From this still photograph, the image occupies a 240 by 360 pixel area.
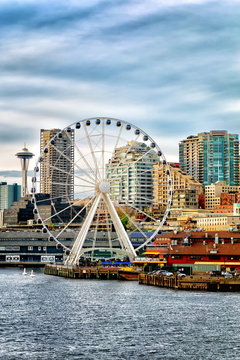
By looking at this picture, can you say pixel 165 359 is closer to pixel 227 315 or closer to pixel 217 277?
pixel 227 315

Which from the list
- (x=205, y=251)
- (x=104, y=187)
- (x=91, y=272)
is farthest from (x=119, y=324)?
(x=91, y=272)

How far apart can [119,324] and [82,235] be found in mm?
59240

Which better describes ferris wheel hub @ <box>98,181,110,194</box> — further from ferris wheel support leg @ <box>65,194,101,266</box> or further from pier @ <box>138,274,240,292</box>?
pier @ <box>138,274,240,292</box>

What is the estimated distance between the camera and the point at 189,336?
205 feet

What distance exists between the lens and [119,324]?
2699 inches

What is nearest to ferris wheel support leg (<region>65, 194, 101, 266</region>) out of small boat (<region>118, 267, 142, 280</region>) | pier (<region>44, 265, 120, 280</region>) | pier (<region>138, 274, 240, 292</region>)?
pier (<region>44, 265, 120, 280</region>)

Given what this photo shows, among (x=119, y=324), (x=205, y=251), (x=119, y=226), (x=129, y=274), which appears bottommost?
(x=119, y=324)

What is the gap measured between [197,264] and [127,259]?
24.7 metres

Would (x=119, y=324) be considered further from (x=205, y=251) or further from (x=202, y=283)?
(x=205, y=251)

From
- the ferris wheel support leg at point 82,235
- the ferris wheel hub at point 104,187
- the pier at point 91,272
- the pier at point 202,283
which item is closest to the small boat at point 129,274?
the pier at point 91,272

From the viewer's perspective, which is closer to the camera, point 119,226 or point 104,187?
point 104,187

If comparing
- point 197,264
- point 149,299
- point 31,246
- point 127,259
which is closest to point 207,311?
point 149,299

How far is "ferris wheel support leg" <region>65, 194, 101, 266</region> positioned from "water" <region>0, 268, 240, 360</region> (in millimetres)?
23825

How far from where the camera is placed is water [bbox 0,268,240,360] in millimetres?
56469
